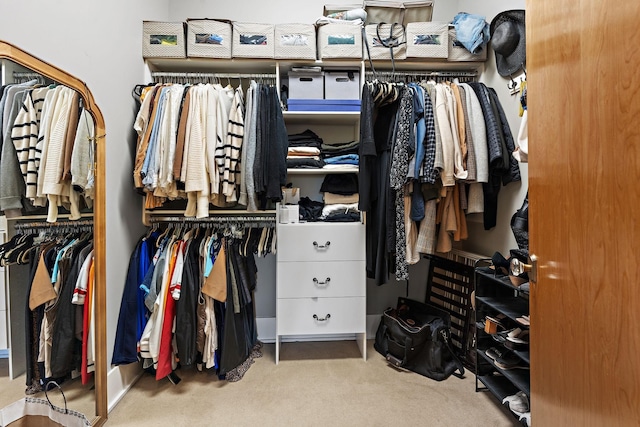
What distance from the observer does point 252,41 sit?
194 centimetres

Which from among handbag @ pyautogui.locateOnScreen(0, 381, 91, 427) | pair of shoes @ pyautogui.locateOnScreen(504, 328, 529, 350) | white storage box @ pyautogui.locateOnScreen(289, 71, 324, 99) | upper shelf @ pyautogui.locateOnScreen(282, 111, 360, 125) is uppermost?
white storage box @ pyautogui.locateOnScreen(289, 71, 324, 99)

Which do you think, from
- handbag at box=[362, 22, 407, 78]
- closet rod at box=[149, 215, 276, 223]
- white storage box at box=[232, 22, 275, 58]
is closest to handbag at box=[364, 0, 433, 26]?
handbag at box=[362, 22, 407, 78]

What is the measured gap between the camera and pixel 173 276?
171 cm

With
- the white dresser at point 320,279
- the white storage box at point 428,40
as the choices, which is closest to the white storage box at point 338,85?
the white storage box at point 428,40

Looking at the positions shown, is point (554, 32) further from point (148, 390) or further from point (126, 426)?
point (148, 390)

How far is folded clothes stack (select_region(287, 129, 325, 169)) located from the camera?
→ 6.51 ft

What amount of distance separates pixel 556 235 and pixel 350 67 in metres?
1.63

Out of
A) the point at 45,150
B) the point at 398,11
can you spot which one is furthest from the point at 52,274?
the point at 398,11

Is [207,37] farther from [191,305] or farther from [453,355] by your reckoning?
[453,355]

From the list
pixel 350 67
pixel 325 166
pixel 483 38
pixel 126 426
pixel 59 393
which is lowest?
pixel 126 426

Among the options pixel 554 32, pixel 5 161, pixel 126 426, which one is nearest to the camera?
pixel 554 32

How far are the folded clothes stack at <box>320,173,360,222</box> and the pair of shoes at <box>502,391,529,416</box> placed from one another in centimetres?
120

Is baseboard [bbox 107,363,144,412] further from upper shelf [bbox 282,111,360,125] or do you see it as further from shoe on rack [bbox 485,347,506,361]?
shoe on rack [bbox 485,347,506,361]

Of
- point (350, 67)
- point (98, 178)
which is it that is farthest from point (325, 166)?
point (98, 178)
